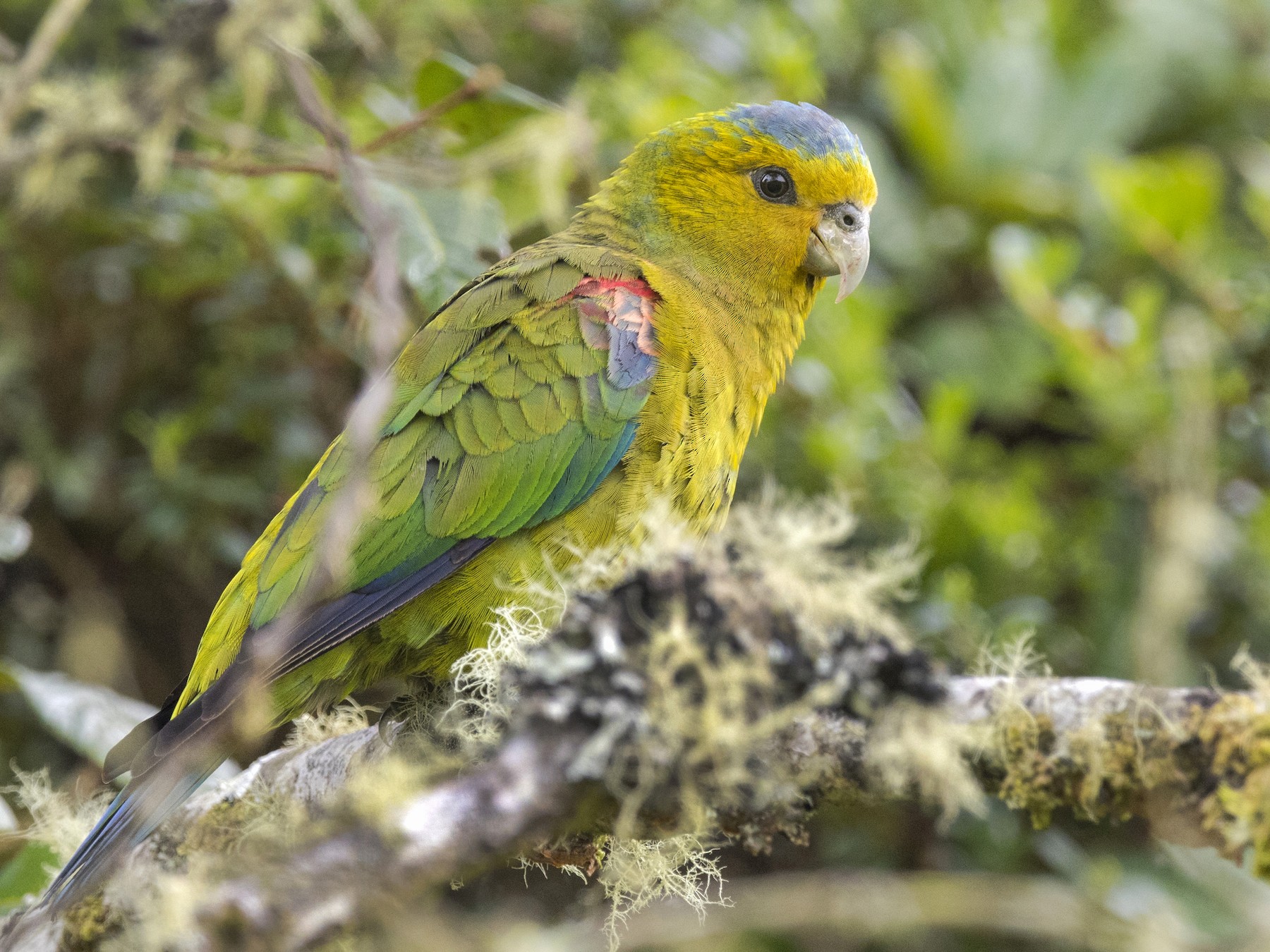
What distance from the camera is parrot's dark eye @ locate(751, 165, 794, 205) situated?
227cm

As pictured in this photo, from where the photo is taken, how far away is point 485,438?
199cm

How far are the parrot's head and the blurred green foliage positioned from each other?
24 centimetres

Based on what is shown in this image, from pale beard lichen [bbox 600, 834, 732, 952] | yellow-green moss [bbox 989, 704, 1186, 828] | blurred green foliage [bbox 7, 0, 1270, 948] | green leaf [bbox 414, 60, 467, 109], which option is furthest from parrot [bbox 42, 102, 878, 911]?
yellow-green moss [bbox 989, 704, 1186, 828]

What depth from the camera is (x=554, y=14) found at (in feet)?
10.3

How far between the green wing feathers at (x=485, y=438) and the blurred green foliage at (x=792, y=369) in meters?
0.23

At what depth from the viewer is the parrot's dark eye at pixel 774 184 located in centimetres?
227

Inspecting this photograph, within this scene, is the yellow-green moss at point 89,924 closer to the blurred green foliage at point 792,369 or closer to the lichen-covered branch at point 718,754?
the lichen-covered branch at point 718,754

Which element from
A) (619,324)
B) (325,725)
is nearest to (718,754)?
(619,324)

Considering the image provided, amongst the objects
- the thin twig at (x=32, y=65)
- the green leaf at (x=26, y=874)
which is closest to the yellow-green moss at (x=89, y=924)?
the green leaf at (x=26, y=874)

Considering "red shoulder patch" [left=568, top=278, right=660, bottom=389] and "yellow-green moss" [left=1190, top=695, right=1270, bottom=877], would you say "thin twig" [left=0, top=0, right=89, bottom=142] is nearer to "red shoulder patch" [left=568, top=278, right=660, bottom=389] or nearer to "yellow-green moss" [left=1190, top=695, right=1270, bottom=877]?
"red shoulder patch" [left=568, top=278, right=660, bottom=389]

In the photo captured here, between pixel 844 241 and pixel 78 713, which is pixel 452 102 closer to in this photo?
pixel 844 241

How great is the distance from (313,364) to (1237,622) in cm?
228

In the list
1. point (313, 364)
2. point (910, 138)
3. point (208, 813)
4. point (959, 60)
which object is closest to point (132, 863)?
point (208, 813)

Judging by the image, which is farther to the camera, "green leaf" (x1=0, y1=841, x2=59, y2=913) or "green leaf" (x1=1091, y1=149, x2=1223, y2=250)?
"green leaf" (x1=1091, y1=149, x2=1223, y2=250)
